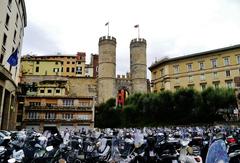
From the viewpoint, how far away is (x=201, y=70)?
50625mm

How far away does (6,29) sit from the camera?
2309 centimetres

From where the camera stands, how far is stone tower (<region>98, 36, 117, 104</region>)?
206ft

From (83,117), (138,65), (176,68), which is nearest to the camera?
(83,117)

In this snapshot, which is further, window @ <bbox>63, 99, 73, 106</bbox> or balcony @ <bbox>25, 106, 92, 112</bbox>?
window @ <bbox>63, 99, 73, 106</bbox>

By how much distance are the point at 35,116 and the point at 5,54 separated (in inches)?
896

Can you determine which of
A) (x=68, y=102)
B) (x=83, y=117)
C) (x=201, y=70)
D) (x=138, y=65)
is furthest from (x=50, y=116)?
(x=138, y=65)

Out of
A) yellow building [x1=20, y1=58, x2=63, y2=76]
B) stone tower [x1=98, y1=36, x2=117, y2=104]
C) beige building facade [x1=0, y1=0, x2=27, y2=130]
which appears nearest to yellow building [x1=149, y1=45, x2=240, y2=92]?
stone tower [x1=98, y1=36, x2=117, y2=104]

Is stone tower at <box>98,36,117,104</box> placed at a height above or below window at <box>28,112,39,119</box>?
above

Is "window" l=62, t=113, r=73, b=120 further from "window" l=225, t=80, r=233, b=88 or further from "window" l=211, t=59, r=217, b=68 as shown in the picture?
"window" l=225, t=80, r=233, b=88

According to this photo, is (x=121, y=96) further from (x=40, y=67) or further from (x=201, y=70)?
(x=40, y=67)

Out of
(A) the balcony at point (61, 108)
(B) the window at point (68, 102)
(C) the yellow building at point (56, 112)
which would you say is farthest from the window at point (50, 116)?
(B) the window at point (68, 102)

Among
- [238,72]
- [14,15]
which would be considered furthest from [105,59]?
[14,15]

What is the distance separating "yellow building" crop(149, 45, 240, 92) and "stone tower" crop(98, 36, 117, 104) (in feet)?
38.1

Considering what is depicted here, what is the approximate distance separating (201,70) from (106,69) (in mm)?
23404
